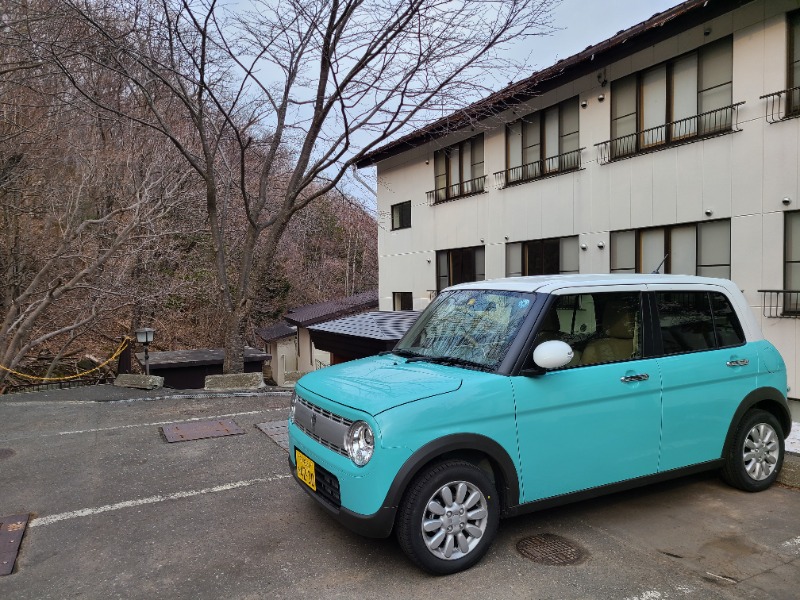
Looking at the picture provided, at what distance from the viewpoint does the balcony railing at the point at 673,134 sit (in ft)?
27.0

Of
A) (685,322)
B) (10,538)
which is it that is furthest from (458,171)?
(10,538)

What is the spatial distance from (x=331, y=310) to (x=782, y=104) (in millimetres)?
15551

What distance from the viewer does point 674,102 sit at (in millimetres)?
9039

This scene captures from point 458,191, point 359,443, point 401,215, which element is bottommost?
point 359,443

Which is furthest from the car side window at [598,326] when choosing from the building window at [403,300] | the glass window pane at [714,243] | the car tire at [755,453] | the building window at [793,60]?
the building window at [403,300]

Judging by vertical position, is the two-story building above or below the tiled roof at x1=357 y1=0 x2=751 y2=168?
below

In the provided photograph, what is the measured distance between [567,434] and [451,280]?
11.9 m

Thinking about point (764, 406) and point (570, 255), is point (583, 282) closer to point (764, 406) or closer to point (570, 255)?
point (764, 406)

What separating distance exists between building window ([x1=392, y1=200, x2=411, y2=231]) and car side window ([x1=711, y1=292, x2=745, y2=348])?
42.9ft

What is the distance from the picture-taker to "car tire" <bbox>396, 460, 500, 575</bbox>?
295 centimetres

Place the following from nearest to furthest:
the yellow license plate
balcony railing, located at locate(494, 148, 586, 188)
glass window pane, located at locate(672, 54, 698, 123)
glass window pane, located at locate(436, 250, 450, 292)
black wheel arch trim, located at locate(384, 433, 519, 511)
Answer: black wheel arch trim, located at locate(384, 433, 519, 511)
the yellow license plate
glass window pane, located at locate(672, 54, 698, 123)
balcony railing, located at locate(494, 148, 586, 188)
glass window pane, located at locate(436, 250, 450, 292)

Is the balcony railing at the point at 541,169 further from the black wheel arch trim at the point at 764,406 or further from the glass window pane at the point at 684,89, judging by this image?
the black wheel arch trim at the point at 764,406

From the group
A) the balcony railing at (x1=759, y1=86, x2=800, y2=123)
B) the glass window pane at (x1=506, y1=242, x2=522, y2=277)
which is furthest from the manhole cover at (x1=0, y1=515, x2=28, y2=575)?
the glass window pane at (x1=506, y1=242, x2=522, y2=277)

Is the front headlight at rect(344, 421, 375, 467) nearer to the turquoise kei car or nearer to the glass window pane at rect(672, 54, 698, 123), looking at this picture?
the turquoise kei car
